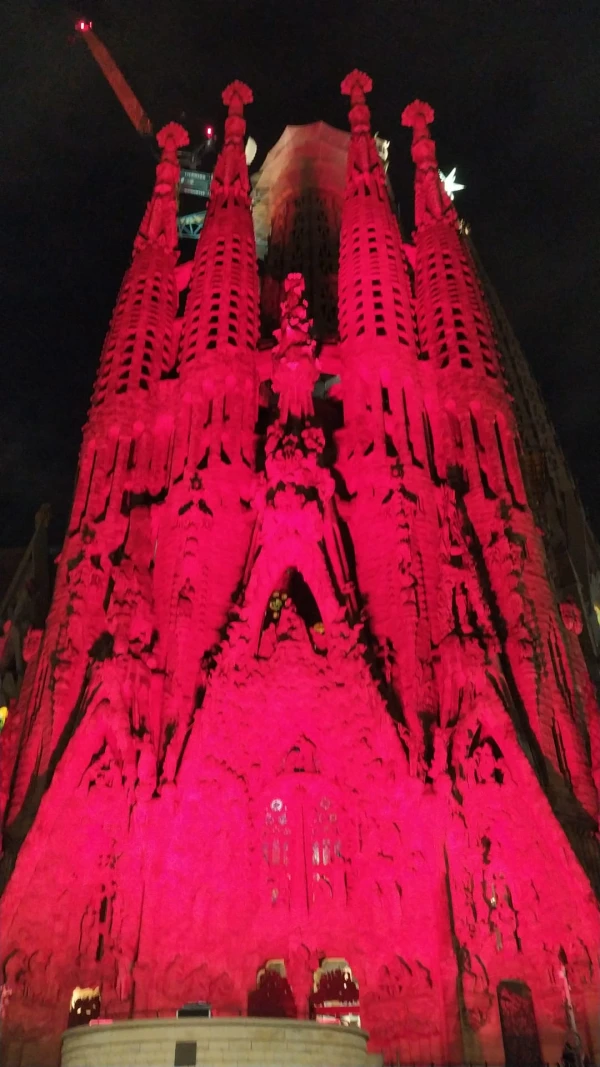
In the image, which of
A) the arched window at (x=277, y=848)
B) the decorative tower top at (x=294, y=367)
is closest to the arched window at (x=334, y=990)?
the arched window at (x=277, y=848)

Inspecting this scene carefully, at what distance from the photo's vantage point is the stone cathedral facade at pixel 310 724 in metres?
15.3

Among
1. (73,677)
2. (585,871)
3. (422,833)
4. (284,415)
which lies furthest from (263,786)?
(284,415)

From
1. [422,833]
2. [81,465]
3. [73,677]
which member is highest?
[81,465]

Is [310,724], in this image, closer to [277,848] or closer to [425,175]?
[277,848]

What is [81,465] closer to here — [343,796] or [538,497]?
[343,796]

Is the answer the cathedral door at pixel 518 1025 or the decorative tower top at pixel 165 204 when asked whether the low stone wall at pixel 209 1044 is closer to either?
the cathedral door at pixel 518 1025

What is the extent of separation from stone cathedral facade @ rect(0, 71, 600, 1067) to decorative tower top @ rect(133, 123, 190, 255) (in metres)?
5.82

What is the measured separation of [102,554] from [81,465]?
3.23 meters

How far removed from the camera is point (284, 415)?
21.8 meters

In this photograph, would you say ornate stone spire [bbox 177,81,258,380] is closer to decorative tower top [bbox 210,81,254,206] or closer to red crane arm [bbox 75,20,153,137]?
decorative tower top [bbox 210,81,254,206]

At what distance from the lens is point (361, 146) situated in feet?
101

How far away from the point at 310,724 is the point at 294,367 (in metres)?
9.29

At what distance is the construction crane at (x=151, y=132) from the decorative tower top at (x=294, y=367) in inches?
721

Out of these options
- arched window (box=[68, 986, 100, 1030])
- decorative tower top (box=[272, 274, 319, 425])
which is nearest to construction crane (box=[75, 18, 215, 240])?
decorative tower top (box=[272, 274, 319, 425])
